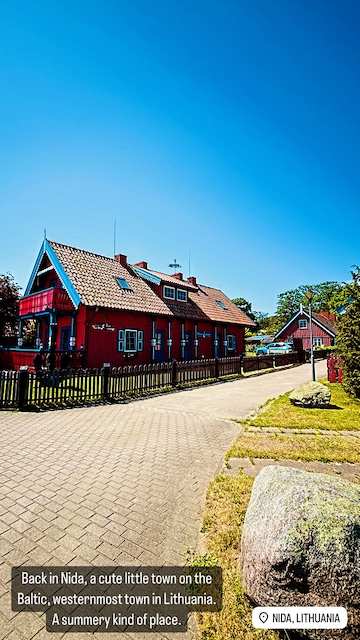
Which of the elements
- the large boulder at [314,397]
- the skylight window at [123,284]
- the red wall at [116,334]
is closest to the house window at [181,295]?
the red wall at [116,334]

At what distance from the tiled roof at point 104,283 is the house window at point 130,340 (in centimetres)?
159

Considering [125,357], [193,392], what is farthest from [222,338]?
[193,392]

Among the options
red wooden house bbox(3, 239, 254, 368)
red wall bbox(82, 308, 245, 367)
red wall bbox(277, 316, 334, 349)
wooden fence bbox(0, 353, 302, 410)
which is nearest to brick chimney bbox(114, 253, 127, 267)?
red wooden house bbox(3, 239, 254, 368)

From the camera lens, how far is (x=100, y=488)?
461 centimetres

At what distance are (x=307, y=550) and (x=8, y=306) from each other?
96.5ft

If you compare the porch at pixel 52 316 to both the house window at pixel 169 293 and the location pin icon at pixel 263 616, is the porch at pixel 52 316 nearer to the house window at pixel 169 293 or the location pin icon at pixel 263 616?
the house window at pixel 169 293

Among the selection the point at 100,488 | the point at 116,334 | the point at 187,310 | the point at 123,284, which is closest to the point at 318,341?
the point at 187,310

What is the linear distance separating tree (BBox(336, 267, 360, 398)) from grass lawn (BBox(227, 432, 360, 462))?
4751 mm

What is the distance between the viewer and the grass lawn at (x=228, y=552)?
2.38m

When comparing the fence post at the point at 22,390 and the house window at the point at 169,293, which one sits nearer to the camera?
the fence post at the point at 22,390

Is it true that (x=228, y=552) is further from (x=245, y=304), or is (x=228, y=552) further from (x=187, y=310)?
(x=245, y=304)

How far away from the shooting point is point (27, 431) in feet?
24.5

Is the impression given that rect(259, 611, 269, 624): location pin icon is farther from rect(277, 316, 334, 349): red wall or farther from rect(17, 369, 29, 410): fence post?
rect(277, 316, 334, 349): red wall

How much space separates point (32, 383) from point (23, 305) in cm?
1305
